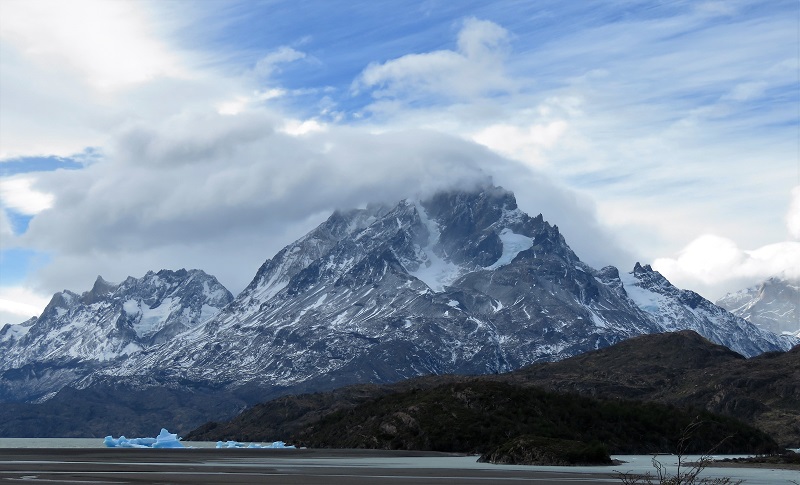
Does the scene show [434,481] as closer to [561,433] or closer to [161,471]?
[161,471]

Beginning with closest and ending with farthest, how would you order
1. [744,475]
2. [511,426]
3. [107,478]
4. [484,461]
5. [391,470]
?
[107,478]
[391,470]
[744,475]
[484,461]
[511,426]

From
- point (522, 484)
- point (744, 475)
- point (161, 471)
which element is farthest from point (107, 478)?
point (744, 475)

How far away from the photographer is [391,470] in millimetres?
107750

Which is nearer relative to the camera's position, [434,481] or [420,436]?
[434,481]

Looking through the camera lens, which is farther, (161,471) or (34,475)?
(161,471)

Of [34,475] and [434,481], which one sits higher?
[34,475]

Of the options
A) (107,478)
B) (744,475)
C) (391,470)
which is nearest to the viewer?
(107,478)

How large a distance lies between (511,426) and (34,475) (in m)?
119

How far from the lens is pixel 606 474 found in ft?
364

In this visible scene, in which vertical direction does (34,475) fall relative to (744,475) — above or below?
above

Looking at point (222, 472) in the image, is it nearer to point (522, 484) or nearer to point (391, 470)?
point (391, 470)

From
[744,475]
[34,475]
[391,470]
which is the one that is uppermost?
[34,475]

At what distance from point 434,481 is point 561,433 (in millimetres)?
109169

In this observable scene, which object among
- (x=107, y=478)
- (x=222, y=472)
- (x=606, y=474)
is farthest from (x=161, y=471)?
(x=606, y=474)
